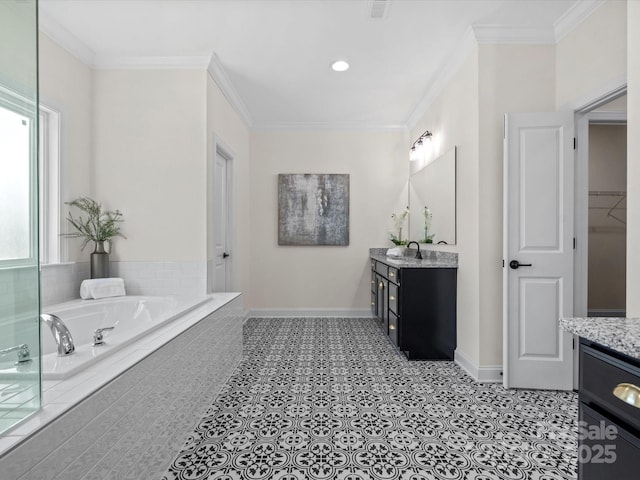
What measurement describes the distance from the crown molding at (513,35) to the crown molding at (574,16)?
0.18 feet

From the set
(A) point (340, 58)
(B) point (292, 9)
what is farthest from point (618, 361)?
(A) point (340, 58)

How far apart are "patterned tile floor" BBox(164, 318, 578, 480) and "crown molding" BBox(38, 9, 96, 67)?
116 inches

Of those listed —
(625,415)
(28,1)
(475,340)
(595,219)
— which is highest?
(28,1)

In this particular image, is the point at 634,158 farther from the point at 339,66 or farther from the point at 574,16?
the point at 339,66

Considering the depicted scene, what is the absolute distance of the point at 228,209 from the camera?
408cm

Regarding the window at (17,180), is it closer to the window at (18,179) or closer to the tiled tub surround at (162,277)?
the window at (18,179)

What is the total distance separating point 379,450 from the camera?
1.75m

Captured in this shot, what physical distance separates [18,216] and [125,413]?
0.78 meters

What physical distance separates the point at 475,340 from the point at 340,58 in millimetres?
2669

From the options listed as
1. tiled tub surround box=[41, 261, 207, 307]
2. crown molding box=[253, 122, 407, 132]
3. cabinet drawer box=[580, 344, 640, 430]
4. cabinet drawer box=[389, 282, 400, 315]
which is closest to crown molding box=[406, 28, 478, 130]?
crown molding box=[253, 122, 407, 132]

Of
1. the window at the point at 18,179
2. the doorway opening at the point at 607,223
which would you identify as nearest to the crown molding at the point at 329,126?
the doorway opening at the point at 607,223

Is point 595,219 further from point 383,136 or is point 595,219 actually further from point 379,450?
point 379,450

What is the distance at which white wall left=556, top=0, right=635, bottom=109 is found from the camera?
2.05 m

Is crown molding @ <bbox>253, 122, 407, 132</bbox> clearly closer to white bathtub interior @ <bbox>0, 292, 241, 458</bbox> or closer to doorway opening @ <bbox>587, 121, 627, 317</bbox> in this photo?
doorway opening @ <bbox>587, 121, 627, 317</bbox>
